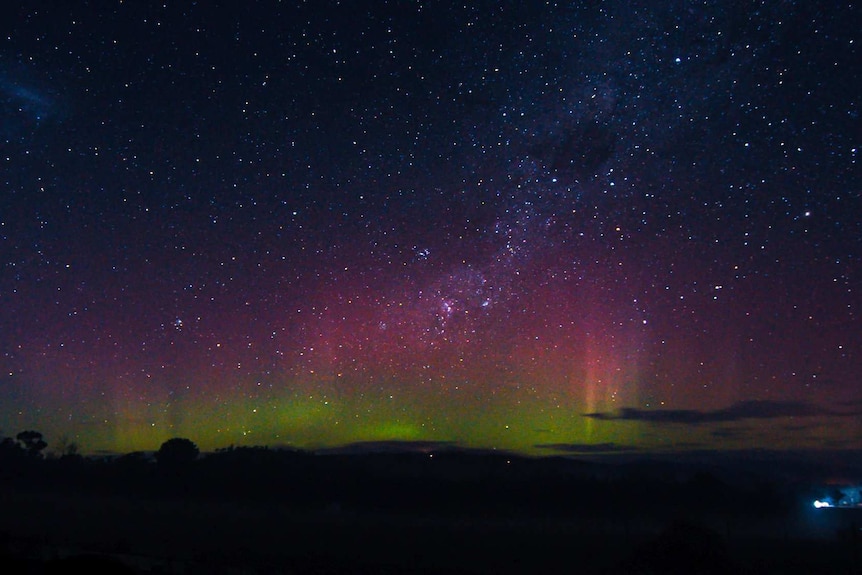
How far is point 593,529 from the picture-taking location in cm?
5009

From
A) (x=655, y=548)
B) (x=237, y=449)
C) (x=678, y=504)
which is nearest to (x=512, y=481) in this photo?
(x=678, y=504)

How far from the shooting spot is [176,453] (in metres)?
70.4

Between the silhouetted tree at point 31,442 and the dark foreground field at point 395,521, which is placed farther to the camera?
the silhouetted tree at point 31,442

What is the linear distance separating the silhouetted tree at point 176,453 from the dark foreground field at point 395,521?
3.69 ft

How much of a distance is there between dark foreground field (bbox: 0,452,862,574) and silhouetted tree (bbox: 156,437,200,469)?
1.12 metres

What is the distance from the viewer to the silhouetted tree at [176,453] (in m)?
69.1

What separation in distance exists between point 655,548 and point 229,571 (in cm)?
1442

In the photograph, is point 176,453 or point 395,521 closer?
point 395,521

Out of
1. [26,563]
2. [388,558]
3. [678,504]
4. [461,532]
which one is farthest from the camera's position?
[678,504]

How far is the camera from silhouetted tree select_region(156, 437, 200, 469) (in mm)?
69125

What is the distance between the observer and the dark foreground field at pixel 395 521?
83.9 ft

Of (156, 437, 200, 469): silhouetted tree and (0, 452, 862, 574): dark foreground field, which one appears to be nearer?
(0, 452, 862, 574): dark foreground field

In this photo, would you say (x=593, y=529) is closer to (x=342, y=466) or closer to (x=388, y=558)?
(x=388, y=558)

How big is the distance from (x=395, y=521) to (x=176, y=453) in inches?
1015
